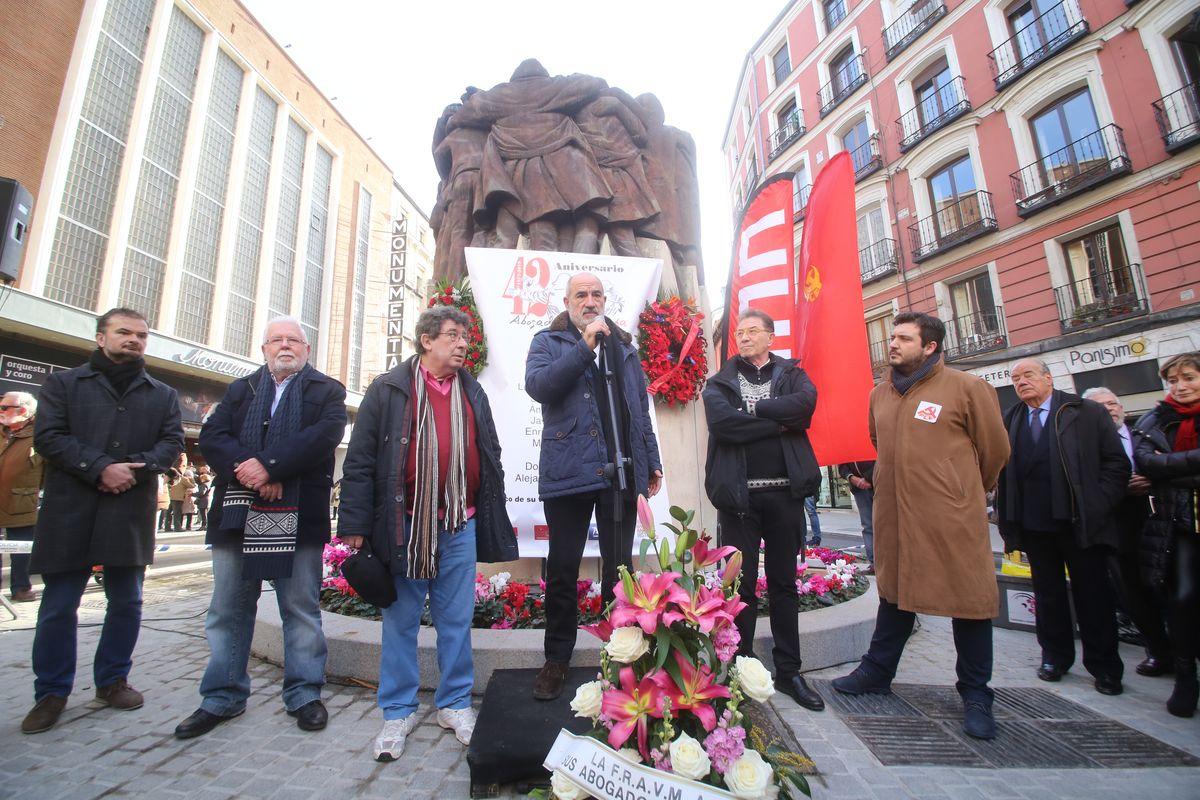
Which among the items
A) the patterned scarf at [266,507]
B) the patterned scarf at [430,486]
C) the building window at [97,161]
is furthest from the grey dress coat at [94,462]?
the building window at [97,161]

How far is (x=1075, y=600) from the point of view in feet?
10.5

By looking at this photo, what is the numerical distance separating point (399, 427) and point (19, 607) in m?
5.70

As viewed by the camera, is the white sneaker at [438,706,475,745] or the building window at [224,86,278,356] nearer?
the white sneaker at [438,706,475,745]

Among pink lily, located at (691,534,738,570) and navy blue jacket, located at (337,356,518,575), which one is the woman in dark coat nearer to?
pink lily, located at (691,534,738,570)

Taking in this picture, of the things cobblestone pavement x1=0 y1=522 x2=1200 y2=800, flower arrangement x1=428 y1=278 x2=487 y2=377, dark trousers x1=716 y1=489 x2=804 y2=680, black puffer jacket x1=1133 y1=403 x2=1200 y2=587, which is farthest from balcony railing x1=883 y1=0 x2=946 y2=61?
dark trousers x1=716 y1=489 x2=804 y2=680

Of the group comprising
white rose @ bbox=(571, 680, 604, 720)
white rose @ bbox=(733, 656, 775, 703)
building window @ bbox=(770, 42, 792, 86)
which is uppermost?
building window @ bbox=(770, 42, 792, 86)

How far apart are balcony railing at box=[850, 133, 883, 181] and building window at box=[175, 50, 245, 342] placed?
23.4m

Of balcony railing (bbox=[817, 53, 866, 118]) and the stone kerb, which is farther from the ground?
balcony railing (bbox=[817, 53, 866, 118])

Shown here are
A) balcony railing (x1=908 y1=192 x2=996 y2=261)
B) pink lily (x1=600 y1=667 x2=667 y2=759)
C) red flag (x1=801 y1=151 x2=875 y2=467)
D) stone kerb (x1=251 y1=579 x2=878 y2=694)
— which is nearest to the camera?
pink lily (x1=600 y1=667 x2=667 y2=759)

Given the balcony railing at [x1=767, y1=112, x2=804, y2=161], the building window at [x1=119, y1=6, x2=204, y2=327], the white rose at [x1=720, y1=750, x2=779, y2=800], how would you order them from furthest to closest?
the balcony railing at [x1=767, y1=112, x2=804, y2=161]
the building window at [x1=119, y1=6, x2=204, y2=327]
the white rose at [x1=720, y1=750, x2=779, y2=800]

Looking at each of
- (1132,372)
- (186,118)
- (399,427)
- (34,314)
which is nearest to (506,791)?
(399,427)

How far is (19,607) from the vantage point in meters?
5.21

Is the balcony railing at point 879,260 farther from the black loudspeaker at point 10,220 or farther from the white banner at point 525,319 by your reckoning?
the black loudspeaker at point 10,220

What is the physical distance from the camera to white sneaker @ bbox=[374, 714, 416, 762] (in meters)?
2.27
